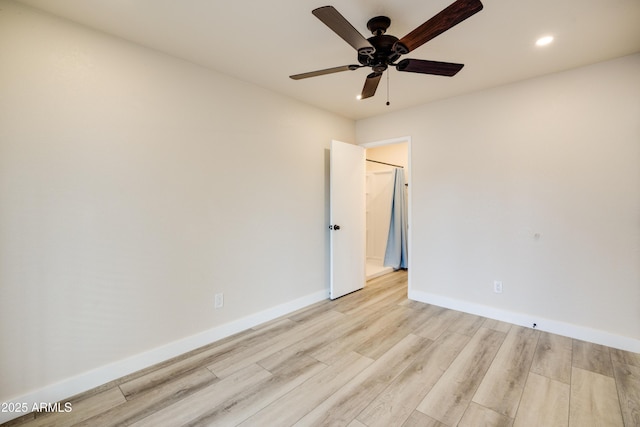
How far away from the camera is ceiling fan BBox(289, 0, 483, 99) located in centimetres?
132

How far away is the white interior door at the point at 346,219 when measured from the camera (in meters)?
3.51

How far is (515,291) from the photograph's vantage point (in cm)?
280

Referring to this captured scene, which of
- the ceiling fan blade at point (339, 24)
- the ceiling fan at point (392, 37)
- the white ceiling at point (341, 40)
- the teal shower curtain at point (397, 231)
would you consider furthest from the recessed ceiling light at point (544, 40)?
the teal shower curtain at point (397, 231)

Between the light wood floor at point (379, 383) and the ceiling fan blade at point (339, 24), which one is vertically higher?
the ceiling fan blade at point (339, 24)

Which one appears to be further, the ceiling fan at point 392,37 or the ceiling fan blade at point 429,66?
the ceiling fan blade at point 429,66

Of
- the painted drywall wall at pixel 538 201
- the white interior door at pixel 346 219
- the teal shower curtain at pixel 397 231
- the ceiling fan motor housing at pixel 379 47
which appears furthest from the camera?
the teal shower curtain at pixel 397 231

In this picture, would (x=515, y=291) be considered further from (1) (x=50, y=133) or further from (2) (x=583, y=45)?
(1) (x=50, y=133)

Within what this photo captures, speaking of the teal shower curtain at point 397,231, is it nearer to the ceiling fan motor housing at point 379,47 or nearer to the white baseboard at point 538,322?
the white baseboard at point 538,322

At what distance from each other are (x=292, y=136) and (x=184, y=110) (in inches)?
47.0

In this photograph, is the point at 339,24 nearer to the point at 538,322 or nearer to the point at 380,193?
the point at 538,322

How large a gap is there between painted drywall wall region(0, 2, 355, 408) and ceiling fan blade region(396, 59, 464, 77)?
1.57 metres

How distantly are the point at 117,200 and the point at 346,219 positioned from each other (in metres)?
2.51

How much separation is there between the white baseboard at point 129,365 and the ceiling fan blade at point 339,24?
253cm

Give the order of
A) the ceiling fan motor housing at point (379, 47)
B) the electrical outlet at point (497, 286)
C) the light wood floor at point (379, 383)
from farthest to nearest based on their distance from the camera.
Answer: the electrical outlet at point (497, 286) < the ceiling fan motor housing at point (379, 47) < the light wood floor at point (379, 383)
